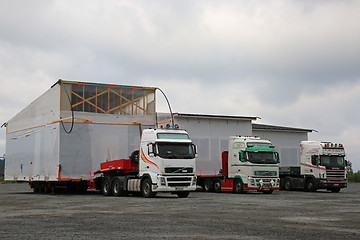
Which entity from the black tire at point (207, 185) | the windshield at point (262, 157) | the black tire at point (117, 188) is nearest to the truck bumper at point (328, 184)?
the windshield at point (262, 157)

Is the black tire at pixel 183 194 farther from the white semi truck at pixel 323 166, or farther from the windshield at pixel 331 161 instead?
the windshield at pixel 331 161

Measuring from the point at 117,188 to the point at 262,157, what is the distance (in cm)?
803

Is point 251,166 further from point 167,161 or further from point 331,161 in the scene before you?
point 167,161

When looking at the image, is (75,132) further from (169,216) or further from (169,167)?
(169,216)

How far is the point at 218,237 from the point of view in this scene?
9125 mm

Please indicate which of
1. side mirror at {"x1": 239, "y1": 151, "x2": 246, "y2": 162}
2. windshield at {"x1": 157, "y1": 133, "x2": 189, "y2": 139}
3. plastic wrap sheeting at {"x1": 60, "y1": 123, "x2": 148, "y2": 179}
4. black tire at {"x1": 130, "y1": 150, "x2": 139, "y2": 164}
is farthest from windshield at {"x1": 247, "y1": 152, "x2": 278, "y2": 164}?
black tire at {"x1": 130, "y1": 150, "x2": 139, "y2": 164}

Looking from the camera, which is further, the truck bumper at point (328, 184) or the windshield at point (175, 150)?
the truck bumper at point (328, 184)

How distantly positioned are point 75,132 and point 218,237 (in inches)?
642

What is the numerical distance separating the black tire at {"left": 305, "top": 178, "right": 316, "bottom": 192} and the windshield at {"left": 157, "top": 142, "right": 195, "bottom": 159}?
11.3 m

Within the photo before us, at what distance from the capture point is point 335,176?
96.9 ft

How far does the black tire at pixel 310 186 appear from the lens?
3016 centimetres

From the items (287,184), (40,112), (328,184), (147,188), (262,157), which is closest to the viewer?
(147,188)

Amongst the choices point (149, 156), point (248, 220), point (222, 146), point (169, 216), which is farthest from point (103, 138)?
point (248, 220)

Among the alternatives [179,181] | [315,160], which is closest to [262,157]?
[315,160]
